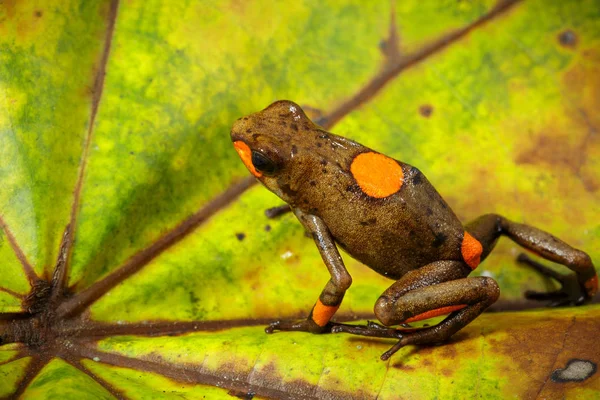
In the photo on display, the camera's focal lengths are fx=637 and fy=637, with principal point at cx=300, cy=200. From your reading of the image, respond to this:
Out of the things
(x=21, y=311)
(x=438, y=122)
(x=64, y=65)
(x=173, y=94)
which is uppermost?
(x=64, y=65)

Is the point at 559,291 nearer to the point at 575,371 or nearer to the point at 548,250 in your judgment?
the point at 548,250

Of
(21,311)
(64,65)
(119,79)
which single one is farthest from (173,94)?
(21,311)

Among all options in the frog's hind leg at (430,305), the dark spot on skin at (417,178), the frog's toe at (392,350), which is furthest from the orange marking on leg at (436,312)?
the dark spot on skin at (417,178)

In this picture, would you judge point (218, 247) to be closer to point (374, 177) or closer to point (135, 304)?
point (135, 304)

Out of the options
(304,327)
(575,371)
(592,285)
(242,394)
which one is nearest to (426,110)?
(592,285)

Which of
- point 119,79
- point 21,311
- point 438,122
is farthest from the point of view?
point 438,122

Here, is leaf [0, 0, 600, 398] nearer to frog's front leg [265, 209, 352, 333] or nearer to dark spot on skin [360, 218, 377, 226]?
frog's front leg [265, 209, 352, 333]

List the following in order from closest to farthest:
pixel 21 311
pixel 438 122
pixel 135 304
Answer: pixel 21 311 < pixel 135 304 < pixel 438 122
